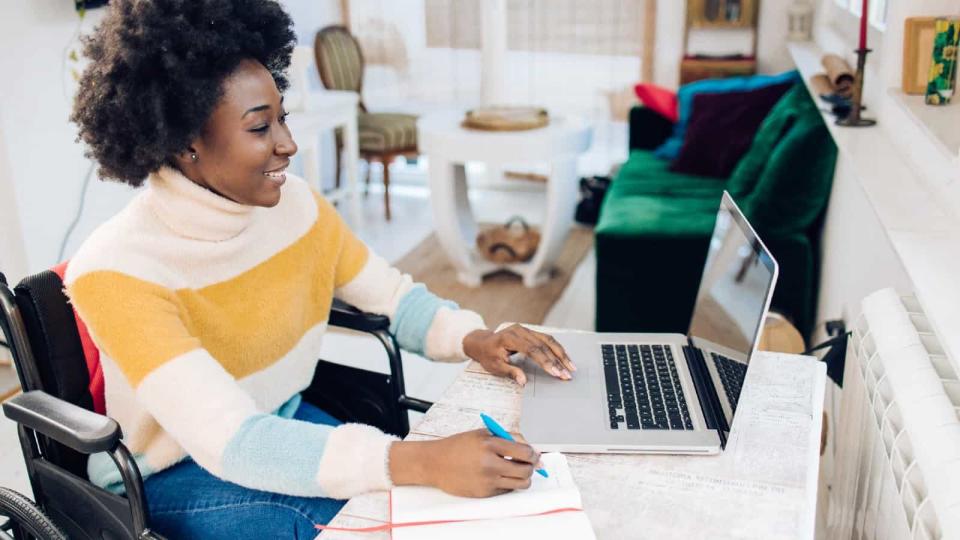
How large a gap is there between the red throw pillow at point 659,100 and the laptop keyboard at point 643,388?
9.79 ft

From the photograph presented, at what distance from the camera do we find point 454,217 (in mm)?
3689

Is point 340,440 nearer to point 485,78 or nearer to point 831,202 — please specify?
point 831,202

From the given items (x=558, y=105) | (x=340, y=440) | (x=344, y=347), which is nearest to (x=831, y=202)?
(x=344, y=347)

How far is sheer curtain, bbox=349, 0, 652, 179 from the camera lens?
4766 millimetres

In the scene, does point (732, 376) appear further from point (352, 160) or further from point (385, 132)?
point (385, 132)

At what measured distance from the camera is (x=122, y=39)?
4.01 ft

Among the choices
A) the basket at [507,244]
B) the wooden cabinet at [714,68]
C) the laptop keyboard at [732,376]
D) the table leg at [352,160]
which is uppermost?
the wooden cabinet at [714,68]

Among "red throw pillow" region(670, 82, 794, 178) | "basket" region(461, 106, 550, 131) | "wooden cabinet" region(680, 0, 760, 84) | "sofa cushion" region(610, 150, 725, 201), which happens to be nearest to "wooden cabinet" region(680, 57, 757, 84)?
"wooden cabinet" region(680, 0, 760, 84)

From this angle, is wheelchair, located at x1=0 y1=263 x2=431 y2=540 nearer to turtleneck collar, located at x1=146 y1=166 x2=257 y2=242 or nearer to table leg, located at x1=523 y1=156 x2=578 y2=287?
turtleneck collar, located at x1=146 y1=166 x2=257 y2=242

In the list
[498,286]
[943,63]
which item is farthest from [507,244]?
[943,63]

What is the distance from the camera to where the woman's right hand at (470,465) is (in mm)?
989

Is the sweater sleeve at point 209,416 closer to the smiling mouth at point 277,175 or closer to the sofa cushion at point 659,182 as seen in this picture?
the smiling mouth at point 277,175

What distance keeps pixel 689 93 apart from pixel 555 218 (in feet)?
3.21

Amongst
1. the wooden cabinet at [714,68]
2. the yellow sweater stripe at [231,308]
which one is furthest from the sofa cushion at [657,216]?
the yellow sweater stripe at [231,308]
